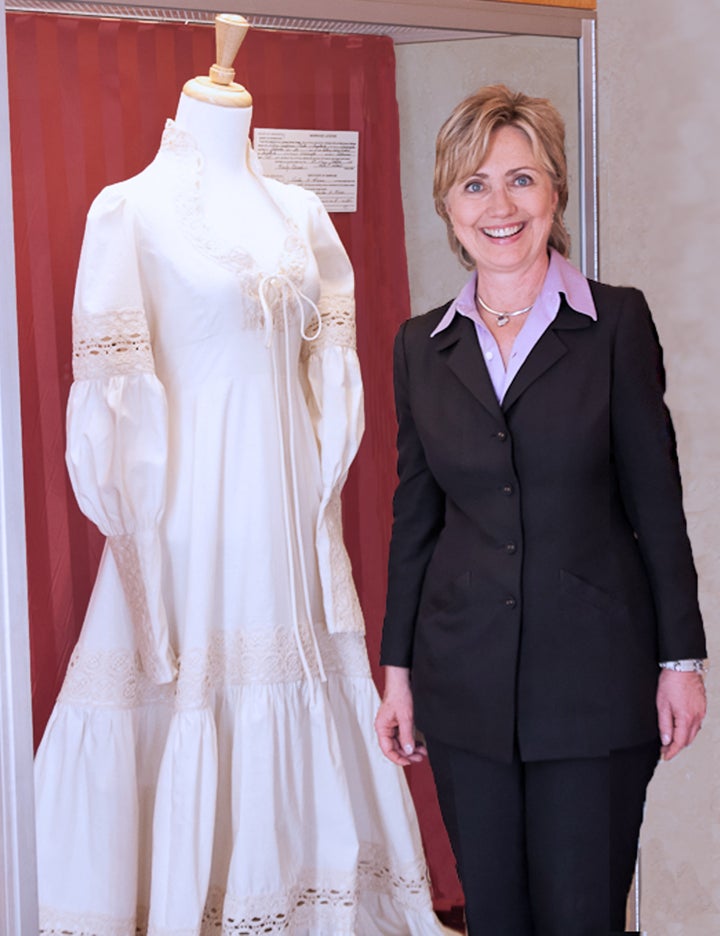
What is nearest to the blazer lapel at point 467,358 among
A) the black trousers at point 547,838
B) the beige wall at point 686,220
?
the beige wall at point 686,220

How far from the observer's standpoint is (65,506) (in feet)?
5.59

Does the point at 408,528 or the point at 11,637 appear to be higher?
the point at 408,528

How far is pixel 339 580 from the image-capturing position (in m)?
1.82

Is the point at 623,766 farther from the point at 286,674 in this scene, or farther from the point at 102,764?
the point at 102,764

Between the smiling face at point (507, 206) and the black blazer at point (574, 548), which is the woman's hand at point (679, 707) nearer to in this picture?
the black blazer at point (574, 548)

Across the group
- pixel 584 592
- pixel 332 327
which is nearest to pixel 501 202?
pixel 332 327

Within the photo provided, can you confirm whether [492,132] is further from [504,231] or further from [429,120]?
[429,120]

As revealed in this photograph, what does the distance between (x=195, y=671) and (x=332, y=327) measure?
558 mm

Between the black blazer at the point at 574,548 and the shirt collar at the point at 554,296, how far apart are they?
0.04 feet

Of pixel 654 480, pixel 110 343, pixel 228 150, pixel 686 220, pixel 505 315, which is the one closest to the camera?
pixel 686 220

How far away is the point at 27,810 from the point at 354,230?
0.98m

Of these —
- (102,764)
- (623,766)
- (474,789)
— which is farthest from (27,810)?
(623,766)

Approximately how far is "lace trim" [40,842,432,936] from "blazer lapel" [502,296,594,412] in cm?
81

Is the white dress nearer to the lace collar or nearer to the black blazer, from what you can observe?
the lace collar
